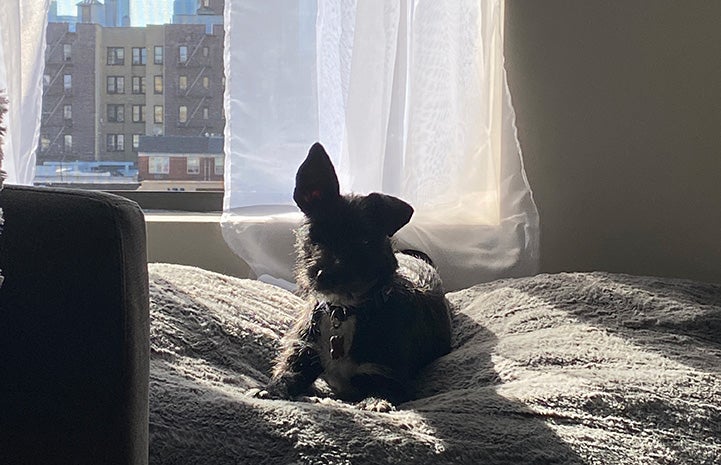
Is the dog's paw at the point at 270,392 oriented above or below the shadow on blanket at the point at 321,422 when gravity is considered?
below

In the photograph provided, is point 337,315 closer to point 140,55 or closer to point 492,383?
point 492,383

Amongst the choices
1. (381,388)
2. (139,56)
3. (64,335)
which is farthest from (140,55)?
(64,335)

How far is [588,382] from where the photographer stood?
49.7 inches

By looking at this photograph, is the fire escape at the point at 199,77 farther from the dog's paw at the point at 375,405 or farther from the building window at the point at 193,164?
the dog's paw at the point at 375,405

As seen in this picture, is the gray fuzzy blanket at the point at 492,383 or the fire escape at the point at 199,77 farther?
the fire escape at the point at 199,77

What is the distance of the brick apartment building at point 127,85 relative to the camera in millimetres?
2305

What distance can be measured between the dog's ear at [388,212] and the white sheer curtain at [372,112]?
61 cm

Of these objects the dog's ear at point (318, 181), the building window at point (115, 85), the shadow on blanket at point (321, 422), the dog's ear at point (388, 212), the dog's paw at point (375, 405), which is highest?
the building window at point (115, 85)

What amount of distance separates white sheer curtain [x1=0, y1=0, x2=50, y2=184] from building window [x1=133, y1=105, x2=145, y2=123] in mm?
308

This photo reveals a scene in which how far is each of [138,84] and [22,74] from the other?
1.17 feet

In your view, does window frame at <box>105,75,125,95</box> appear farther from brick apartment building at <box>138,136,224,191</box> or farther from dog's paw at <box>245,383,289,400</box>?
dog's paw at <box>245,383,289,400</box>

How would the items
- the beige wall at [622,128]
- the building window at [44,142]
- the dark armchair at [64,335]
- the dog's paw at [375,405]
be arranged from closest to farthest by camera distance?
the dark armchair at [64,335] < the dog's paw at [375,405] < the beige wall at [622,128] < the building window at [44,142]

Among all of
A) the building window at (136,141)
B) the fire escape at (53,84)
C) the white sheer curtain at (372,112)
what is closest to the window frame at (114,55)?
the fire escape at (53,84)

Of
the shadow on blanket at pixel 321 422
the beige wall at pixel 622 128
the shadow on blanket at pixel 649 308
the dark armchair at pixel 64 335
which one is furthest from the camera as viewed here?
the beige wall at pixel 622 128
